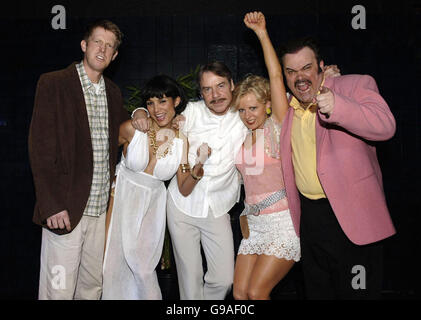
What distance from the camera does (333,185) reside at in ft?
6.90

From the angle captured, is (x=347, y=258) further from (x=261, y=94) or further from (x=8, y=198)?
(x=8, y=198)

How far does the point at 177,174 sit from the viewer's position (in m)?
2.69

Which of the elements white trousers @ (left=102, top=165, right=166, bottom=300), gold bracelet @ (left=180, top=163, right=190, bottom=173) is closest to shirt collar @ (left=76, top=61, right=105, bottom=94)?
white trousers @ (left=102, top=165, right=166, bottom=300)

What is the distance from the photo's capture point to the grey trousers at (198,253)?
2.65 metres

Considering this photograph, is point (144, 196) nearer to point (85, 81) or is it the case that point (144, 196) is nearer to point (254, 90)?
point (85, 81)

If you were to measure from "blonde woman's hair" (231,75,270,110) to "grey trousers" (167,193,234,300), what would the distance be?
786mm

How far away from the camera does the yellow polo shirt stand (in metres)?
2.23

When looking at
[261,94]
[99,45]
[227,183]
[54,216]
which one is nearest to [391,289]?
[227,183]

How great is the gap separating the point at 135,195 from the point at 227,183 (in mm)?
633

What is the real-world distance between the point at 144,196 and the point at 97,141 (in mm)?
503
